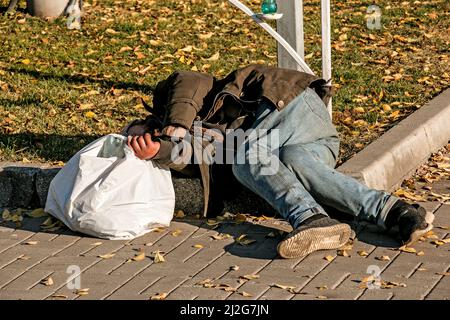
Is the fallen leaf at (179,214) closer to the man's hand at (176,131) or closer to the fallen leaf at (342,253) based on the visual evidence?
the man's hand at (176,131)

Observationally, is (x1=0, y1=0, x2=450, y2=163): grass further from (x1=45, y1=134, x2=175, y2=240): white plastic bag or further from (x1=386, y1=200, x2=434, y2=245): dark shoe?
(x1=386, y1=200, x2=434, y2=245): dark shoe

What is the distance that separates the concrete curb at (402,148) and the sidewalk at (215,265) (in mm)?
340

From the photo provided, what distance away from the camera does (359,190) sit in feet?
17.6

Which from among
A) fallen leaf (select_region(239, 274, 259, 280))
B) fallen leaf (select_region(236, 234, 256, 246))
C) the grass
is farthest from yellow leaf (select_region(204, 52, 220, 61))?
fallen leaf (select_region(239, 274, 259, 280))

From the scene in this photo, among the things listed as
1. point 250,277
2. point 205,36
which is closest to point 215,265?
point 250,277

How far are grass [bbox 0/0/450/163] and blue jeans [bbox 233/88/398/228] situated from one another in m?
0.85

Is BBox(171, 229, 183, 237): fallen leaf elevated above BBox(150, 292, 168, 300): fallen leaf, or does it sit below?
above

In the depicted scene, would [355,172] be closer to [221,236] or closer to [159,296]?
[221,236]

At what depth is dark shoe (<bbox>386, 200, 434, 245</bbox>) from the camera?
5.16 m

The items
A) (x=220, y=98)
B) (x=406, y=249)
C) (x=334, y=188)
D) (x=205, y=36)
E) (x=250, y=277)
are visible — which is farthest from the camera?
(x=205, y=36)

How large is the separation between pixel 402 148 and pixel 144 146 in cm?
160

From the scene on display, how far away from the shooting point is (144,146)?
550 cm

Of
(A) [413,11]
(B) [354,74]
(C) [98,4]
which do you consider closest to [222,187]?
(B) [354,74]
